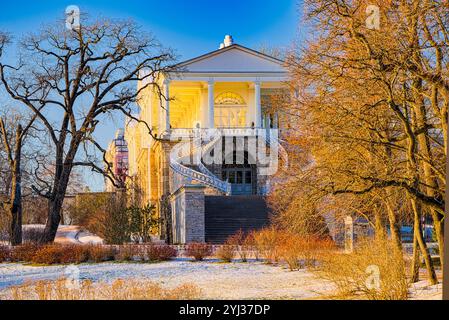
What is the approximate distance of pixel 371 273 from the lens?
11.2 meters

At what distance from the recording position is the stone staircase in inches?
1085

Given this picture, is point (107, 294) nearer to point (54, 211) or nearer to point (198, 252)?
point (198, 252)

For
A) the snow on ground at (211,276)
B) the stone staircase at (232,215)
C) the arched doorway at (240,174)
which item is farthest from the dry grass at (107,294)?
the arched doorway at (240,174)

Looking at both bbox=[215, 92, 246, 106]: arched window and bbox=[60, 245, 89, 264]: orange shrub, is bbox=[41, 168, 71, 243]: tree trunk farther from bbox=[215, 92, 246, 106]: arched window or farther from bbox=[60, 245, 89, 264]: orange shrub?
bbox=[215, 92, 246, 106]: arched window

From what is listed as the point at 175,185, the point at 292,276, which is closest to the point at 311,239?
the point at 292,276

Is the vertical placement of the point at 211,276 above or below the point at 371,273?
below

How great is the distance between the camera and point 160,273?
1697 centimetres

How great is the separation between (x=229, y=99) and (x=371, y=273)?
30.9m

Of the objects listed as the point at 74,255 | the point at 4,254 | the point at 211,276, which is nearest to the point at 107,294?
the point at 211,276

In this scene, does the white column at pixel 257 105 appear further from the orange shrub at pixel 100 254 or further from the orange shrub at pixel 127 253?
the orange shrub at pixel 100 254

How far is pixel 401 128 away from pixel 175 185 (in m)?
17.7

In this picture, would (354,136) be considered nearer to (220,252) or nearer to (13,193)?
(220,252)

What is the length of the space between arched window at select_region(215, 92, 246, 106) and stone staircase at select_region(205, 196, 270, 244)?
831 centimetres

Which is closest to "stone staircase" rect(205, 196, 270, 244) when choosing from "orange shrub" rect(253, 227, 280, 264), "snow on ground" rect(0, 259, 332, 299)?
"orange shrub" rect(253, 227, 280, 264)
